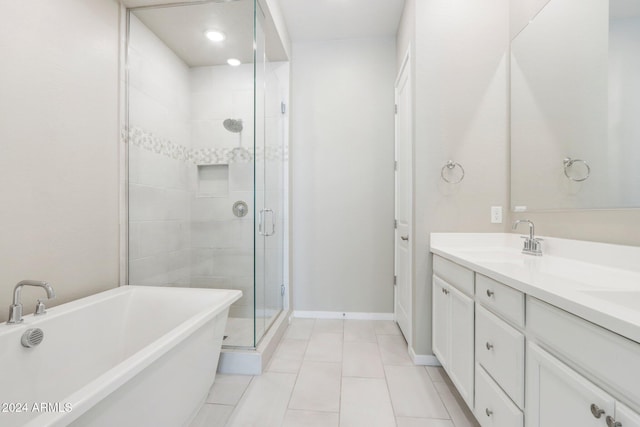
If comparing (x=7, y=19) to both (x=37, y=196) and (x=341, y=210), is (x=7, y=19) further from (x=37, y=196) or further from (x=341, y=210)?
(x=341, y=210)

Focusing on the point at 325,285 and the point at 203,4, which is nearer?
the point at 203,4

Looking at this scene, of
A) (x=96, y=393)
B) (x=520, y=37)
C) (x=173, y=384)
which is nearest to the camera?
(x=96, y=393)

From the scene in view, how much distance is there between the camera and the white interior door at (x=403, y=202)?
7.16 feet

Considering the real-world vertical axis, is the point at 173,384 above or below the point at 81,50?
below

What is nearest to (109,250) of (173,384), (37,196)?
(37,196)

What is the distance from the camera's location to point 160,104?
2.29 metres

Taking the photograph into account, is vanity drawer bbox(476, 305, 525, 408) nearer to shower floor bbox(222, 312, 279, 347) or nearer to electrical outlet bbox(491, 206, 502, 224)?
electrical outlet bbox(491, 206, 502, 224)

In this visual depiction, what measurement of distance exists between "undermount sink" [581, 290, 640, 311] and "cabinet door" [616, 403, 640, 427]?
395 mm

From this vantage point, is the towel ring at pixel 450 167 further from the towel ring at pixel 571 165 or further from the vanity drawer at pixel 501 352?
the vanity drawer at pixel 501 352

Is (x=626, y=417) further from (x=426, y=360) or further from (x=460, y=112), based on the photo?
(x=460, y=112)

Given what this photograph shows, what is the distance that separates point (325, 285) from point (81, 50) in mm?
2589

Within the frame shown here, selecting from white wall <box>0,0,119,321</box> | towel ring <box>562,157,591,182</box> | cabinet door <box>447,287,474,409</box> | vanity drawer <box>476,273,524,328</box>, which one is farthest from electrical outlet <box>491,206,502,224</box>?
white wall <box>0,0,119,321</box>

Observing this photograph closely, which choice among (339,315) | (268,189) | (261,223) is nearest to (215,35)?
(268,189)

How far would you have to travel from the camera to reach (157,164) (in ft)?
7.44
